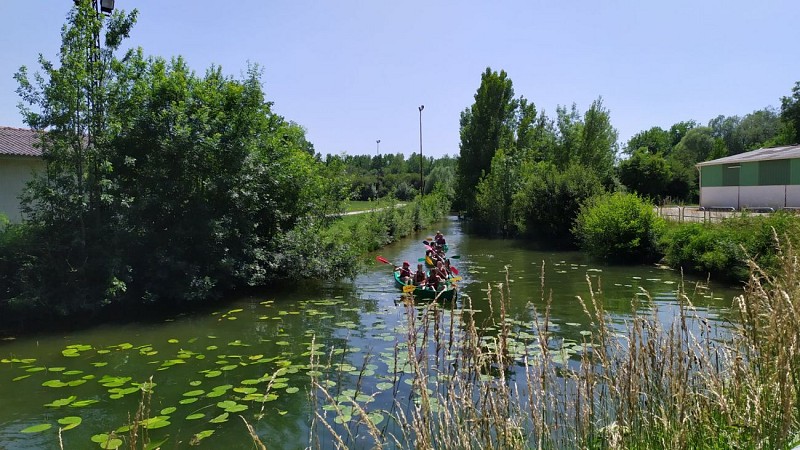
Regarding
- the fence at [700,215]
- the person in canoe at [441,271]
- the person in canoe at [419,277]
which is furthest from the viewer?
the fence at [700,215]

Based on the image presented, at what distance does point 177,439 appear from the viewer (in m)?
6.10

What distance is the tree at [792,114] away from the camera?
51.0 metres

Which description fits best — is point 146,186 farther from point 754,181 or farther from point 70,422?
point 754,181

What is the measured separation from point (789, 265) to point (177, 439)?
602cm

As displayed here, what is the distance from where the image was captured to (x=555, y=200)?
3006 centimetres

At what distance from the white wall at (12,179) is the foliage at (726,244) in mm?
21163

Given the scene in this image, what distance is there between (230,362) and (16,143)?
15.5m

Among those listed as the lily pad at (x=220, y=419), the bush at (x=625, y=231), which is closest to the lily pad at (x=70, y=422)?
the lily pad at (x=220, y=419)

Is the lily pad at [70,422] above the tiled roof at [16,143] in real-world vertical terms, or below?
below

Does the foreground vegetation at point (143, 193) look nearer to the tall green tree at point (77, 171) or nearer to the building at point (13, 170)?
the tall green tree at point (77, 171)

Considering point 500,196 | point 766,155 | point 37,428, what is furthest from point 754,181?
point 37,428

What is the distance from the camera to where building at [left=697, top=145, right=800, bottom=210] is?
29.1 m

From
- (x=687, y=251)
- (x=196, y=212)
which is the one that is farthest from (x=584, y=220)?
(x=196, y=212)

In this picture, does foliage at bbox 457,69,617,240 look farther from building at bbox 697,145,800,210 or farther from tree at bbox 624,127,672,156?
tree at bbox 624,127,672,156
